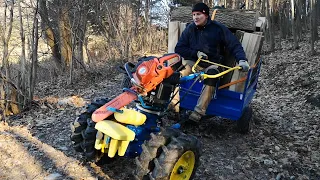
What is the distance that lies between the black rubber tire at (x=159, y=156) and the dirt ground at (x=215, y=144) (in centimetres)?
72

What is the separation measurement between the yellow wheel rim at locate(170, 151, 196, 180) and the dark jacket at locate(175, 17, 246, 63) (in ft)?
6.46

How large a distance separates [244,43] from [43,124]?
3417mm

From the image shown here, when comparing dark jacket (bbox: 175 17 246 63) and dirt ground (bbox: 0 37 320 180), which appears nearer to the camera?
dirt ground (bbox: 0 37 320 180)

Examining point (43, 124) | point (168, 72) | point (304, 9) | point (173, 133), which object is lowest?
point (43, 124)

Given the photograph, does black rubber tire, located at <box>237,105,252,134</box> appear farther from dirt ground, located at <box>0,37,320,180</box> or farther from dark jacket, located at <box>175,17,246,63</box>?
dark jacket, located at <box>175,17,246,63</box>

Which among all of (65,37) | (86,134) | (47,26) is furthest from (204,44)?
(47,26)

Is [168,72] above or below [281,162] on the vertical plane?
above

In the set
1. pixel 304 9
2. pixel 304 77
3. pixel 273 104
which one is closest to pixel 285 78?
pixel 304 77

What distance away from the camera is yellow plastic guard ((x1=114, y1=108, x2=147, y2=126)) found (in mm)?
3592

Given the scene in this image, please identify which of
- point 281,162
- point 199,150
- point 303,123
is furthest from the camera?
point 303,123

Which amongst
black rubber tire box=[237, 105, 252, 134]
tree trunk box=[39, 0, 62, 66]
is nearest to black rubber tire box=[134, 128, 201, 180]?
black rubber tire box=[237, 105, 252, 134]

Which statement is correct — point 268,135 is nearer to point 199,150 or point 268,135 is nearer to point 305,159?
point 305,159

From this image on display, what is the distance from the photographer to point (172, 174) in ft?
11.5

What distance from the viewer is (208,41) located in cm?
529
